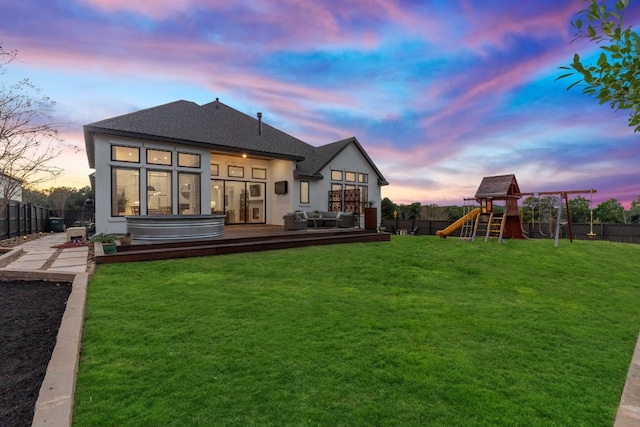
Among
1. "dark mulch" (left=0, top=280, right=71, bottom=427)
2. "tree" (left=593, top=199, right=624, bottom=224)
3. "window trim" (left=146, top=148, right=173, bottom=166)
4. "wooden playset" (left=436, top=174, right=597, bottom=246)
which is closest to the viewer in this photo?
"dark mulch" (left=0, top=280, right=71, bottom=427)

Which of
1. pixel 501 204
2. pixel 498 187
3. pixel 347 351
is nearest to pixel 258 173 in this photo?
pixel 498 187

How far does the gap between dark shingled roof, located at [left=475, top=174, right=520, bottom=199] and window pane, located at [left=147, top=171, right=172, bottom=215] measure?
1442cm

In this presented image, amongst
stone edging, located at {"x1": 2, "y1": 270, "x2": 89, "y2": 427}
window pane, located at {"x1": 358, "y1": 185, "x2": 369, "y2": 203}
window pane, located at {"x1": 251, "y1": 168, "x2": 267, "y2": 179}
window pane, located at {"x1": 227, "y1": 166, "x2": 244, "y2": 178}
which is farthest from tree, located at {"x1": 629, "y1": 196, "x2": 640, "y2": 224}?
stone edging, located at {"x1": 2, "y1": 270, "x2": 89, "y2": 427}

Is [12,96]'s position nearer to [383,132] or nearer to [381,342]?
[381,342]

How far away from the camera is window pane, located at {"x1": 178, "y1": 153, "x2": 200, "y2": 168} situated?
12773 millimetres

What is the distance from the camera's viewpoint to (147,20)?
33.5 ft

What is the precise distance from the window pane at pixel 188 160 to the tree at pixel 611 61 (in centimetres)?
1327

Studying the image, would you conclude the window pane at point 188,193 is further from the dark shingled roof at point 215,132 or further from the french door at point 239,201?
the french door at point 239,201

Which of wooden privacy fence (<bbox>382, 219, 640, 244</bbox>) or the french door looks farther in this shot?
wooden privacy fence (<bbox>382, 219, 640, 244</bbox>)

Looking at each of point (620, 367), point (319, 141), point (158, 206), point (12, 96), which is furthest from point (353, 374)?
point (319, 141)

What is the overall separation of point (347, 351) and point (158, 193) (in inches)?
461

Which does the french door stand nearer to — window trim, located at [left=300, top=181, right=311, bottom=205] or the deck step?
window trim, located at [left=300, top=181, right=311, bottom=205]

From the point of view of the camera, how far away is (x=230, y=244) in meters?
9.31

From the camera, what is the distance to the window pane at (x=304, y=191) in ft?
54.7
